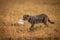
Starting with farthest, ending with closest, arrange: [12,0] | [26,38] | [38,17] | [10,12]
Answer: [12,0] → [10,12] → [38,17] → [26,38]

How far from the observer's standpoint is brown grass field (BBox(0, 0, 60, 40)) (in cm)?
173

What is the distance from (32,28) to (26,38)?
139 millimetres

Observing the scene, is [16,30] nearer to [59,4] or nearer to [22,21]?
[22,21]

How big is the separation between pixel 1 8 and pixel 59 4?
2.24ft

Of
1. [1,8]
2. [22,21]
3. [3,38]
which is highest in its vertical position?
[1,8]

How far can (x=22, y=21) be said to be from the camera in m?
1.83

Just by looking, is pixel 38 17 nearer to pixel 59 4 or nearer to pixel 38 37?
pixel 38 37

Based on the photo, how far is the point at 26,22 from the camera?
1811 millimetres

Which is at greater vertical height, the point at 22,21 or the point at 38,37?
the point at 22,21

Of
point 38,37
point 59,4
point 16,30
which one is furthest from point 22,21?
point 59,4

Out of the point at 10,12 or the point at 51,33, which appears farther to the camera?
the point at 10,12

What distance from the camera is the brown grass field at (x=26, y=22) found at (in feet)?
5.69

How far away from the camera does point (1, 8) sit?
6.54 ft

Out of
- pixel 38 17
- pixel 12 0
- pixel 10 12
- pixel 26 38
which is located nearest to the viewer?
pixel 26 38
